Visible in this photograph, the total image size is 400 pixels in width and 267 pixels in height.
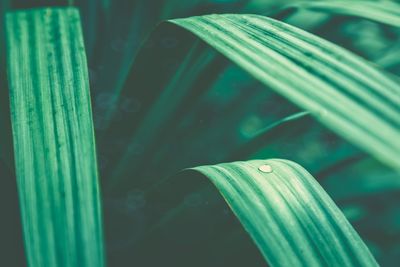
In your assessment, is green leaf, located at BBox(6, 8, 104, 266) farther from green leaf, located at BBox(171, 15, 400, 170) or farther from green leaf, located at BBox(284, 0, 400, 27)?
green leaf, located at BBox(284, 0, 400, 27)

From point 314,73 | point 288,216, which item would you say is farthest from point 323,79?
point 288,216

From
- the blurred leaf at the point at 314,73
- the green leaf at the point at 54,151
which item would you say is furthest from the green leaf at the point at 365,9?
the green leaf at the point at 54,151

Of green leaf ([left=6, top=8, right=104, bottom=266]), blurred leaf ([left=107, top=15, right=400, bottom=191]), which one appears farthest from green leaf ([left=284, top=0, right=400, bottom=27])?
green leaf ([left=6, top=8, right=104, bottom=266])

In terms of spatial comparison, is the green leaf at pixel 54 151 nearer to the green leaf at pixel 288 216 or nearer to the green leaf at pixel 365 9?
the green leaf at pixel 288 216

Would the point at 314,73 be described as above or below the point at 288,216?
above

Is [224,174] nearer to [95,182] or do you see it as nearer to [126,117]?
[95,182]

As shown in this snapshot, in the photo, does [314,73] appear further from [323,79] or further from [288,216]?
[288,216]

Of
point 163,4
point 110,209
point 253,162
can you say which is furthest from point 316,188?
point 163,4
